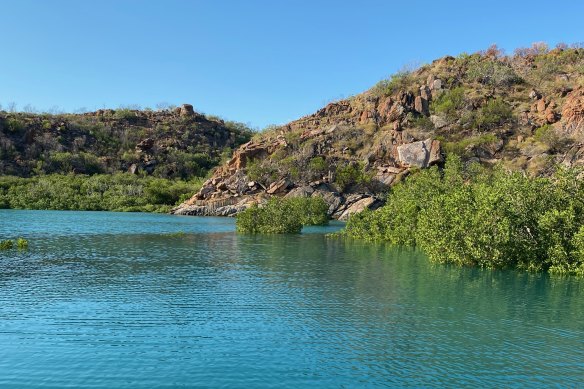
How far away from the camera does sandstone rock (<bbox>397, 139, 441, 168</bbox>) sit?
104 m

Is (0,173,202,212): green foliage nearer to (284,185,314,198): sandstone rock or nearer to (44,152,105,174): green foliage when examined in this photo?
(44,152,105,174): green foliage

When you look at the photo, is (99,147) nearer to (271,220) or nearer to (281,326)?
(271,220)

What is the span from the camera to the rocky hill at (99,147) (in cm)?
15325

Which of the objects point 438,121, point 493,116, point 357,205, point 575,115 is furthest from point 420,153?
point 575,115

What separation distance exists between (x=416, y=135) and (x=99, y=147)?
366 feet

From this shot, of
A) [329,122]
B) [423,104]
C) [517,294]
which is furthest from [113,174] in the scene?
[517,294]

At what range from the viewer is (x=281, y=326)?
18.2 metres

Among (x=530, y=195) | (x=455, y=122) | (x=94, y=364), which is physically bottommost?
(x=94, y=364)

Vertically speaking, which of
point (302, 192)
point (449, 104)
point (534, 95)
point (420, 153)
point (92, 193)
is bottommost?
point (92, 193)

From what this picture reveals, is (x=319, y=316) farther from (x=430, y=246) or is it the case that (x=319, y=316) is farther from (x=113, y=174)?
(x=113, y=174)

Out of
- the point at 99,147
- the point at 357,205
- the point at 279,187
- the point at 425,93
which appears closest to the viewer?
the point at 357,205

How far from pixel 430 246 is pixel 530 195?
23.8 ft

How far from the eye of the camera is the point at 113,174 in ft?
505

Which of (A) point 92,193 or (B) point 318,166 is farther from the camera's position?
(A) point 92,193
